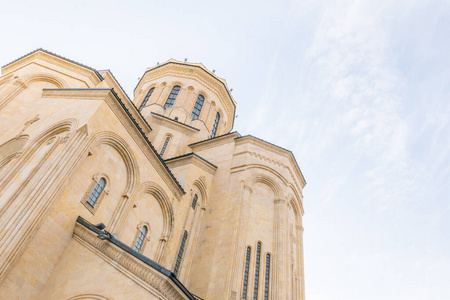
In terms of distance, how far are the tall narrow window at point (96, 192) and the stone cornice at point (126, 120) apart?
8.49ft

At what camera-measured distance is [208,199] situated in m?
18.3

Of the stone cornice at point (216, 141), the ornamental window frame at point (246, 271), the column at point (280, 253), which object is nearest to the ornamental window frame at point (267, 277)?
the column at point (280, 253)

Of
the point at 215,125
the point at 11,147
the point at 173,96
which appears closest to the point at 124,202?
the point at 11,147

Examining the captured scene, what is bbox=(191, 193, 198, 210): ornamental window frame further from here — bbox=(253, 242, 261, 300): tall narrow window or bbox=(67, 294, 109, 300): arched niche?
bbox=(67, 294, 109, 300): arched niche

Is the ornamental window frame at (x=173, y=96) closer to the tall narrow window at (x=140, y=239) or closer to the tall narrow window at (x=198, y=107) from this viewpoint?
the tall narrow window at (x=198, y=107)

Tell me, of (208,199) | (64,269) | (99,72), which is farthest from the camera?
(99,72)

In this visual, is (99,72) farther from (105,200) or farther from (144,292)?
(144,292)

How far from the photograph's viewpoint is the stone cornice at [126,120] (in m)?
12.9

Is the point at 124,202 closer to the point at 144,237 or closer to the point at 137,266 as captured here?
the point at 144,237

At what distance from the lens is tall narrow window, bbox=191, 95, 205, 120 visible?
27297mm

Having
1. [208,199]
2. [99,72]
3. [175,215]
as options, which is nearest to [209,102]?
[99,72]

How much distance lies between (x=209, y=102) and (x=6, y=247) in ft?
72.2

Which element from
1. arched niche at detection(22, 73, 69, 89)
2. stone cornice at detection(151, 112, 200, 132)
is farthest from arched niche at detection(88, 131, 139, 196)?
stone cornice at detection(151, 112, 200, 132)

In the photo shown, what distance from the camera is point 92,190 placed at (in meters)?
11.7
